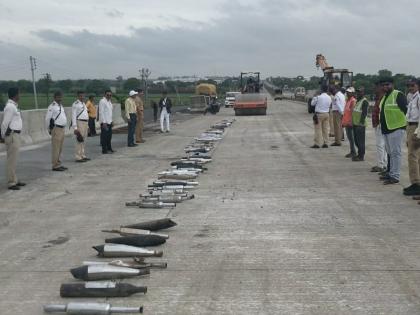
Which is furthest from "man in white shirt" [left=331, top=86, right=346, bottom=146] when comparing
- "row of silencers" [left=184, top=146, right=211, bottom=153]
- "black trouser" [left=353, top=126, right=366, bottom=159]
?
"row of silencers" [left=184, top=146, right=211, bottom=153]

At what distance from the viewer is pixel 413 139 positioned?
11.1m

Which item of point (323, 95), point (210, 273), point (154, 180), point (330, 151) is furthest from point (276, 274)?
point (323, 95)

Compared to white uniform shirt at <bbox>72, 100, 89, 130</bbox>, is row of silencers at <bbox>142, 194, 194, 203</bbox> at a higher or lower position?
lower

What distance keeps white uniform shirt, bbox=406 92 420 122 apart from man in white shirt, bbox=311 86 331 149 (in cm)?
889

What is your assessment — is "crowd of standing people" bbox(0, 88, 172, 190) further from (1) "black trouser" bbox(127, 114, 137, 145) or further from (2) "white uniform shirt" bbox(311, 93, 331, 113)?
(2) "white uniform shirt" bbox(311, 93, 331, 113)

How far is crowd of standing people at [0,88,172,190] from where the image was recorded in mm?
12594

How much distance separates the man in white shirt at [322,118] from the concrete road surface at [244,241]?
5.36 meters

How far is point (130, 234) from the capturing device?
795cm

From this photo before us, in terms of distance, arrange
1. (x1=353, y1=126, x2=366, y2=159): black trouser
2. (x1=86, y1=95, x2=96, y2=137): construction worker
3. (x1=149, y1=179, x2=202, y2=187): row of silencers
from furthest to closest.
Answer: (x1=86, y1=95, x2=96, y2=137): construction worker
(x1=353, y1=126, x2=366, y2=159): black trouser
(x1=149, y1=179, x2=202, y2=187): row of silencers

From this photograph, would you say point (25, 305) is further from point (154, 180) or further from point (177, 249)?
point (154, 180)

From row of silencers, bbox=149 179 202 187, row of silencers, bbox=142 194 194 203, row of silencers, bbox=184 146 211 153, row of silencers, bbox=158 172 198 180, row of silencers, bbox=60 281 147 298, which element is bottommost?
row of silencers, bbox=184 146 211 153

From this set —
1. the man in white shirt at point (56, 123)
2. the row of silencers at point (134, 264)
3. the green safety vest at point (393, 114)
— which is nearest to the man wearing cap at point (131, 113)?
the man in white shirt at point (56, 123)

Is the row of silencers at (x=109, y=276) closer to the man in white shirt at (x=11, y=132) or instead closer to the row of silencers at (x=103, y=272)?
the row of silencers at (x=103, y=272)

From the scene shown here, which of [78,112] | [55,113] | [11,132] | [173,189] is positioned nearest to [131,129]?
[78,112]
